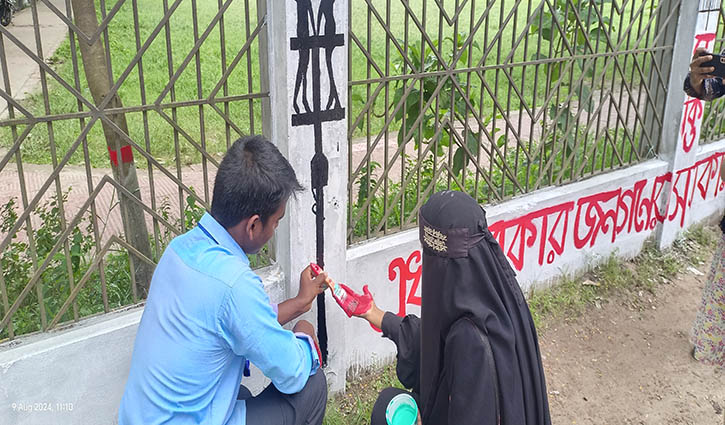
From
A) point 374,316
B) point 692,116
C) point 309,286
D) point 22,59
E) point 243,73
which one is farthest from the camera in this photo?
point 243,73

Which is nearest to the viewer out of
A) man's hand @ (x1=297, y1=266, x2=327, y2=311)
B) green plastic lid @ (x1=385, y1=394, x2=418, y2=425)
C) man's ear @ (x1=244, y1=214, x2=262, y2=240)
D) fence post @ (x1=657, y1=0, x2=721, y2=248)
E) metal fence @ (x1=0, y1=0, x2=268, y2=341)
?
man's ear @ (x1=244, y1=214, x2=262, y2=240)

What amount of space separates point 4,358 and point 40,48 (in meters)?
1.08

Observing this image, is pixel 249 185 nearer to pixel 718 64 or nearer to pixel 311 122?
pixel 311 122

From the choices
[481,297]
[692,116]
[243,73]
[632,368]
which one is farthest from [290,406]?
[243,73]

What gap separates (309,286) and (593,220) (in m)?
2.48

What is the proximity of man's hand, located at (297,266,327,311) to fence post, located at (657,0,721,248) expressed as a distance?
319cm

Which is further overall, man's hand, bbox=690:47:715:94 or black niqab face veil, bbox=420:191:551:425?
man's hand, bbox=690:47:715:94

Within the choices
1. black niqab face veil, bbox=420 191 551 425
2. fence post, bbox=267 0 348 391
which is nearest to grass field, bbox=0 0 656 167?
fence post, bbox=267 0 348 391

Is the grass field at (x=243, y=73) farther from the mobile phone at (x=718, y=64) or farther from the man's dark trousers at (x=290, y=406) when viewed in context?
the man's dark trousers at (x=290, y=406)

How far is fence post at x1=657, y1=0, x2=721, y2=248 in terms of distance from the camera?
439cm

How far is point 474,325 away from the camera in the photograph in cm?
181

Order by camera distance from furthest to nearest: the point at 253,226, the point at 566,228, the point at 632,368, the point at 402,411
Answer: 1. the point at 566,228
2. the point at 632,368
3. the point at 402,411
4. the point at 253,226

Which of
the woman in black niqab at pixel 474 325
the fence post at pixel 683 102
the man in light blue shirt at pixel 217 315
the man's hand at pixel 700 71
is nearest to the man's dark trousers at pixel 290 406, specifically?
the man in light blue shirt at pixel 217 315

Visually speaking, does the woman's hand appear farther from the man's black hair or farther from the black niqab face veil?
the man's black hair
